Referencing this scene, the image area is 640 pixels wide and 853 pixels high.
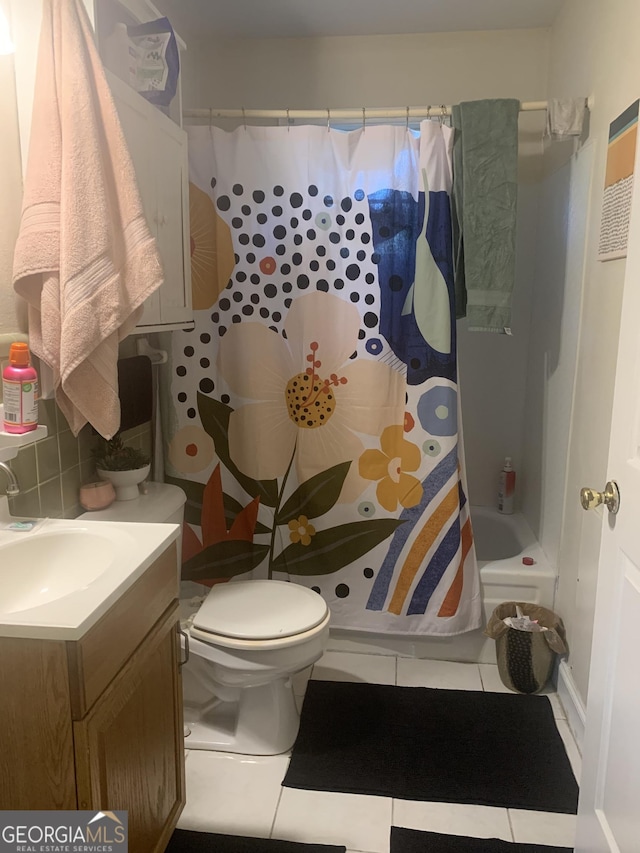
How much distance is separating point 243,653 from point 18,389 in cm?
96

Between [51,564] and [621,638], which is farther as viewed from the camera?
[51,564]

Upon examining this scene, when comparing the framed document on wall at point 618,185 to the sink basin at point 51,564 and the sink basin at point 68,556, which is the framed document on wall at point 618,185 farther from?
the sink basin at point 51,564

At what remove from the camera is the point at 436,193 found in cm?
218

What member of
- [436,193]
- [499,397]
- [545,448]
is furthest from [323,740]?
[436,193]

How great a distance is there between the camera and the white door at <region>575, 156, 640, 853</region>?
1.24 meters

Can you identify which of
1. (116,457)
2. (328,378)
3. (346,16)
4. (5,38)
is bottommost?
(116,457)

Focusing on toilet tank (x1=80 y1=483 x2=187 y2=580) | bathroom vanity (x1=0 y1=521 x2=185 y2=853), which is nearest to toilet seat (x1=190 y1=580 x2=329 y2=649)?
toilet tank (x1=80 y1=483 x2=187 y2=580)

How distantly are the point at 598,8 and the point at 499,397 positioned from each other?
4.92 feet

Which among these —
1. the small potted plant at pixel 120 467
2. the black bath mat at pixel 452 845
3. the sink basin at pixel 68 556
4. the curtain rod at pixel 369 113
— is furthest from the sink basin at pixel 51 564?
the curtain rod at pixel 369 113

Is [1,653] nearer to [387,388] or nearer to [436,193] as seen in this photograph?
→ [387,388]

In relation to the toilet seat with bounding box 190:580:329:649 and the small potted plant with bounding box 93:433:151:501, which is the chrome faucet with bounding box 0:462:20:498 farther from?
the toilet seat with bounding box 190:580:329:649

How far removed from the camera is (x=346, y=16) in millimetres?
2523

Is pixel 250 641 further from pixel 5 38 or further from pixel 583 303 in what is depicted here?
pixel 5 38

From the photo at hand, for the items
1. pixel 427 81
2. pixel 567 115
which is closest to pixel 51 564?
pixel 567 115
